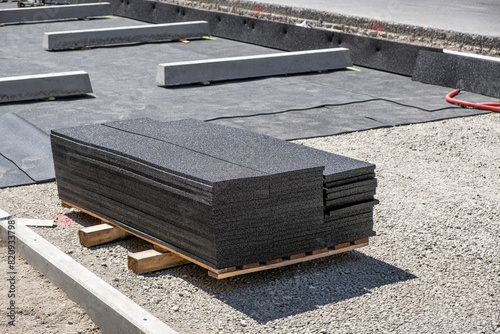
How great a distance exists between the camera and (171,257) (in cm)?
532

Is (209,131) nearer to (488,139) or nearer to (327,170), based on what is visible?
(327,170)

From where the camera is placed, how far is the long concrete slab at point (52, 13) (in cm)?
2069

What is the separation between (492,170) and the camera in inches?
314

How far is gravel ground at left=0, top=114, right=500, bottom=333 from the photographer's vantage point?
456 centimetres

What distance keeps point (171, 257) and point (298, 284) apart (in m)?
1.05

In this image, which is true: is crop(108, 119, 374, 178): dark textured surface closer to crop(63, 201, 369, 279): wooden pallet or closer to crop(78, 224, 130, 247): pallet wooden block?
crop(63, 201, 369, 279): wooden pallet

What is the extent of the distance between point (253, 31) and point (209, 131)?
11.6 meters

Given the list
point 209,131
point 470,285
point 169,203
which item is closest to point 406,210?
point 470,285

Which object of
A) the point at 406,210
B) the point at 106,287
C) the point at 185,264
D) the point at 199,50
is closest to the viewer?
the point at 106,287

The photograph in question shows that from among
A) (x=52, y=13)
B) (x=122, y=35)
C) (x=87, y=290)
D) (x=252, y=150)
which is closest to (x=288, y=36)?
(x=122, y=35)

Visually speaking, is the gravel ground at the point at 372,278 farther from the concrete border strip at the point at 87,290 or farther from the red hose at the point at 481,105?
the red hose at the point at 481,105

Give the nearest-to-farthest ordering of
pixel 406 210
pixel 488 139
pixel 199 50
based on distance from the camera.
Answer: pixel 406 210 → pixel 488 139 → pixel 199 50

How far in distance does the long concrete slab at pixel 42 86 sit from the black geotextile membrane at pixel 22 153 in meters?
1.54

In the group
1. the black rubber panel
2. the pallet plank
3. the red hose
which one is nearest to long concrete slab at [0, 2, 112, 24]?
the black rubber panel
